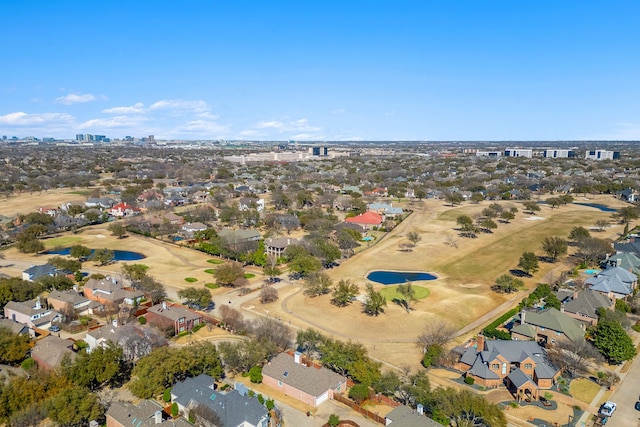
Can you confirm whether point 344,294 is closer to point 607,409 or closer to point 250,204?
point 607,409

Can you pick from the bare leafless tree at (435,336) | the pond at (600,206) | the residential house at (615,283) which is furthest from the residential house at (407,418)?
the pond at (600,206)

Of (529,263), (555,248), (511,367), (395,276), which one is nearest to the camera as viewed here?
(511,367)

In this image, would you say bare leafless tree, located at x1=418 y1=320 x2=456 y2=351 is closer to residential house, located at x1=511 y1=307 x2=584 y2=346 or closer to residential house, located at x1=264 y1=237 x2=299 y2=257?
residential house, located at x1=511 y1=307 x2=584 y2=346

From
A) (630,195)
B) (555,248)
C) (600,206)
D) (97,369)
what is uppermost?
(630,195)

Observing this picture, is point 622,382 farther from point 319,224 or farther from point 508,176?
point 508,176

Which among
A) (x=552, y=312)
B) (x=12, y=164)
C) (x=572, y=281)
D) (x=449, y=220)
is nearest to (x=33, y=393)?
(x=552, y=312)

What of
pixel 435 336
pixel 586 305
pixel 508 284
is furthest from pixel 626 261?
pixel 435 336
